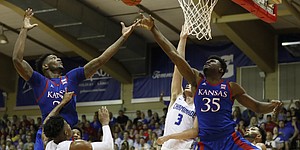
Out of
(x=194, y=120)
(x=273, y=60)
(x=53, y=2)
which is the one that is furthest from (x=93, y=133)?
(x=194, y=120)

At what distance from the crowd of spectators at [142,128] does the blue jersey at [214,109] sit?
7.19m

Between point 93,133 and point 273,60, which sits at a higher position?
point 273,60

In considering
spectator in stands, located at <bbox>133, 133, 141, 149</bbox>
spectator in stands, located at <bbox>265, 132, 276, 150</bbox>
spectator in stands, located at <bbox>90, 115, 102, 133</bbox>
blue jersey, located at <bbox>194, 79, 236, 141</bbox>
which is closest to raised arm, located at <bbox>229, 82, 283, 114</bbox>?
blue jersey, located at <bbox>194, 79, 236, 141</bbox>

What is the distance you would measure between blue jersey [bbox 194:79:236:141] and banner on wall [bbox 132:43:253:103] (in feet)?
44.7

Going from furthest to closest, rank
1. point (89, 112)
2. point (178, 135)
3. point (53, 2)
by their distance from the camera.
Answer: point (89, 112)
point (53, 2)
point (178, 135)

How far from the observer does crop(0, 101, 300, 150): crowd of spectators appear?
16.0 m

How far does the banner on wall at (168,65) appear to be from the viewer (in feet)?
66.1

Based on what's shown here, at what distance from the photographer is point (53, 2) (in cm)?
1780

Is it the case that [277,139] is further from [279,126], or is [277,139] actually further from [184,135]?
[184,135]

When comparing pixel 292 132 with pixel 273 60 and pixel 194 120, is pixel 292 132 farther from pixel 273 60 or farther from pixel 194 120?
pixel 194 120

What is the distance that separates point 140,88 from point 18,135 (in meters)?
5.08

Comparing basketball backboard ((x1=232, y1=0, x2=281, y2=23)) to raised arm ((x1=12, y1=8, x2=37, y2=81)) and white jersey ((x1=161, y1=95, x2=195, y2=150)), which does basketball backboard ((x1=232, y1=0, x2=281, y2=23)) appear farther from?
raised arm ((x1=12, y1=8, x2=37, y2=81))

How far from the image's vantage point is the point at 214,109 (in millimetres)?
6449

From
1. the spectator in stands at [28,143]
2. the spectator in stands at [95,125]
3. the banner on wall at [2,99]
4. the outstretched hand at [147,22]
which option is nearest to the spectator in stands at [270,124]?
the spectator in stands at [95,125]
